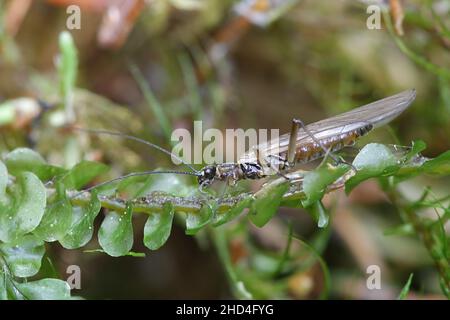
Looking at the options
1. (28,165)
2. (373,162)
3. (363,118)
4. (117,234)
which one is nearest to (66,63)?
(28,165)

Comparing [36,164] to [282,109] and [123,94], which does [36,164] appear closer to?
[123,94]

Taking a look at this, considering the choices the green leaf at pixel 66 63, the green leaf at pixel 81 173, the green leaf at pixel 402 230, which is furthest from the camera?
the green leaf at pixel 66 63

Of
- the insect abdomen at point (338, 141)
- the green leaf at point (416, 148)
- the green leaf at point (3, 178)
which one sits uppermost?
the insect abdomen at point (338, 141)

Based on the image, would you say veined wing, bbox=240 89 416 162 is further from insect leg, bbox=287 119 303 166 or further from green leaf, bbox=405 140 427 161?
green leaf, bbox=405 140 427 161

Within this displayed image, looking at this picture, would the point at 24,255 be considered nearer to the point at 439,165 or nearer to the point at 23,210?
the point at 23,210

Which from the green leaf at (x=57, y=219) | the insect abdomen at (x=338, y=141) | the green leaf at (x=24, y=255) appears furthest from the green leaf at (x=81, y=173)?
the insect abdomen at (x=338, y=141)

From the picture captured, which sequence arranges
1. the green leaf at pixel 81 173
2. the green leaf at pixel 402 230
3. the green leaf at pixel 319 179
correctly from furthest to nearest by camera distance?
the green leaf at pixel 402 230 → the green leaf at pixel 81 173 → the green leaf at pixel 319 179

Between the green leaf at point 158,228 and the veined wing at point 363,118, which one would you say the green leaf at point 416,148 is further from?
the green leaf at point 158,228

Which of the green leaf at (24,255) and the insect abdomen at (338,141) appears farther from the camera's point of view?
the insect abdomen at (338,141)
